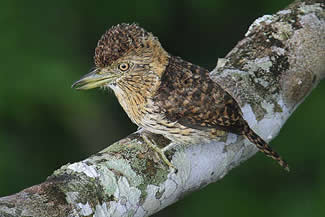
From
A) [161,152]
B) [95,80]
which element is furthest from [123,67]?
[161,152]

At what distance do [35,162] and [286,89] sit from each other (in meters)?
2.34

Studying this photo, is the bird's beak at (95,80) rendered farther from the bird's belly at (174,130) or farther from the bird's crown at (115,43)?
the bird's belly at (174,130)

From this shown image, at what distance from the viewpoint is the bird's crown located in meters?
3.02

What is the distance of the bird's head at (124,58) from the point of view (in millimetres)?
3047

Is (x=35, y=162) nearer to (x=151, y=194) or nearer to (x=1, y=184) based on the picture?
(x=1, y=184)

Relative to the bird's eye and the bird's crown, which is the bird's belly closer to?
the bird's eye

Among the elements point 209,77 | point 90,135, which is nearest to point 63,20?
point 90,135

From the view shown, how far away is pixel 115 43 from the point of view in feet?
9.94

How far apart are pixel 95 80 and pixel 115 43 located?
0.27 m

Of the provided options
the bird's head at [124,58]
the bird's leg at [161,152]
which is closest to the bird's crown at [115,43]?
the bird's head at [124,58]

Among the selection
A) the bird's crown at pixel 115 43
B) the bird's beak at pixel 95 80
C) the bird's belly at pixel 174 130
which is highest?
the bird's crown at pixel 115 43

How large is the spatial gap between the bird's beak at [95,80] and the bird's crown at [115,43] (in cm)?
5

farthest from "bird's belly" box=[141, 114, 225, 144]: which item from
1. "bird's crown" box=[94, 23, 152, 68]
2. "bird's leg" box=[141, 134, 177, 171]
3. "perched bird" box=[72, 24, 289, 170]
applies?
"bird's crown" box=[94, 23, 152, 68]

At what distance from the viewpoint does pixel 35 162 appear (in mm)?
4688
